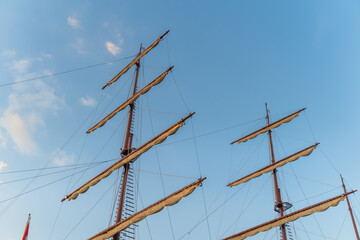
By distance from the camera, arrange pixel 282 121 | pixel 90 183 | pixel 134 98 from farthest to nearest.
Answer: pixel 282 121, pixel 134 98, pixel 90 183

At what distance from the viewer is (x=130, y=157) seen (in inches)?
872

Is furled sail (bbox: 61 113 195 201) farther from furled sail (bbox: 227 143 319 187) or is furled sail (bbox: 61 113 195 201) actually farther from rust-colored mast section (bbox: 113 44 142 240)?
furled sail (bbox: 227 143 319 187)

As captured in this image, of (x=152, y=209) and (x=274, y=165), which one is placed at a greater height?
(x=274, y=165)

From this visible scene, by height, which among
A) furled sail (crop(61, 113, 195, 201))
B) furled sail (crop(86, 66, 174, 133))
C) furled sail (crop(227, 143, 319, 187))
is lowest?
furled sail (crop(61, 113, 195, 201))

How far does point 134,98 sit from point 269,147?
14972 mm

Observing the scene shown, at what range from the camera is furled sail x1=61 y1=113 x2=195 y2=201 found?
20719 mm

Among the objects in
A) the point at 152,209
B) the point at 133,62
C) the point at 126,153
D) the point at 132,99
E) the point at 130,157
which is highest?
the point at 133,62

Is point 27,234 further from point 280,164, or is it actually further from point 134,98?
point 280,164

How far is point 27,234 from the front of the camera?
749 inches

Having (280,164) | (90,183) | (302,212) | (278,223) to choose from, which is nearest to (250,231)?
(278,223)

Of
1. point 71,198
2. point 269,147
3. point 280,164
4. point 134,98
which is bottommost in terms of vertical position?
point 71,198

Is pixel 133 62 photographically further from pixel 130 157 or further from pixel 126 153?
pixel 130 157

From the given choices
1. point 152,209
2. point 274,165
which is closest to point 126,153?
point 152,209

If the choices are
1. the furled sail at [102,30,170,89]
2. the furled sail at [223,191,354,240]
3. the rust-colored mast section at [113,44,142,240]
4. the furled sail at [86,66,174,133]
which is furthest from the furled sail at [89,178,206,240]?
the furled sail at [102,30,170,89]
